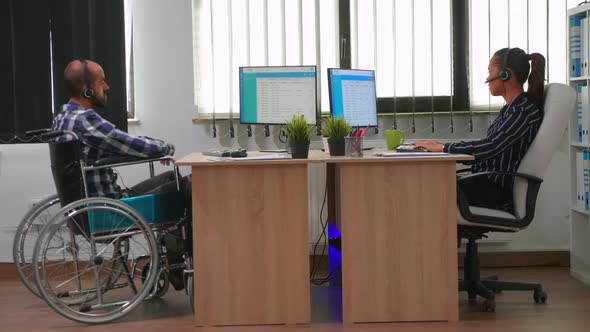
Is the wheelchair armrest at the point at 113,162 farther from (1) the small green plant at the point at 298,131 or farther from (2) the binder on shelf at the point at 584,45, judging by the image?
(2) the binder on shelf at the point at 584,45

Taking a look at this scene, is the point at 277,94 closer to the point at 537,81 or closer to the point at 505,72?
the point at 505,72

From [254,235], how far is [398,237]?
0.58m

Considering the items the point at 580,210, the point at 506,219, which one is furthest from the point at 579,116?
the point at 506,219

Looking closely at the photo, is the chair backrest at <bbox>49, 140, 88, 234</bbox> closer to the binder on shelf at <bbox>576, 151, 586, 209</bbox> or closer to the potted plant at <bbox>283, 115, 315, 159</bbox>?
the potted plant at <bbox>283, 115, 315, 159</bbox>

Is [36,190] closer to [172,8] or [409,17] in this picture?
[172,8]

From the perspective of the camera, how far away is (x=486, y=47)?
468cm

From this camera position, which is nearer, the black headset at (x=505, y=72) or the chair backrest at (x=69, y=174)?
the chair backrest at (x=69, y=174)

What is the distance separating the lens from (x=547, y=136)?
11.8ft

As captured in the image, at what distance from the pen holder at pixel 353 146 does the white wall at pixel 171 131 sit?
116 cm

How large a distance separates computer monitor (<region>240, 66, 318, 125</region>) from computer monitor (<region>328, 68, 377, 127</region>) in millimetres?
135

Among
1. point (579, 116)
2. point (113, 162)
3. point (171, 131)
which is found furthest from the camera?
point (171, 131)

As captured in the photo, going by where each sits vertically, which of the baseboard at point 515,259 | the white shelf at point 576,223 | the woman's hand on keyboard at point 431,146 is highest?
the woman's hand on keyboard at point 431,146

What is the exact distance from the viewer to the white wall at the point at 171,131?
474 cm

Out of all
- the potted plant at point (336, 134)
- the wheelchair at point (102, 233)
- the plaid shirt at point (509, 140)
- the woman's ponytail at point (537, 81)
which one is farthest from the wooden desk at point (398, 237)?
the wheelchair at point (102, 233)
